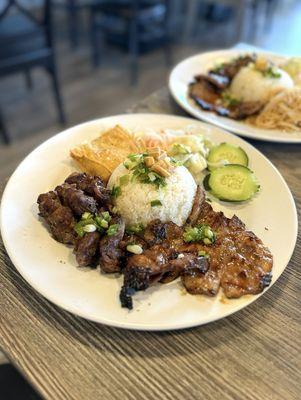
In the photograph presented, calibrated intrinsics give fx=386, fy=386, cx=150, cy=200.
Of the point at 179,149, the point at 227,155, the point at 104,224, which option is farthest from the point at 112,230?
the point at 227,155

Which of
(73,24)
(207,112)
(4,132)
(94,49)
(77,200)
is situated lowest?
(4,132)

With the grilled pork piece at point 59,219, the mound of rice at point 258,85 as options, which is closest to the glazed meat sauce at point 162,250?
the grilled pork piece at point 59,219

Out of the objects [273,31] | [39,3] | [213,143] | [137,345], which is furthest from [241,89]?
[273,31]

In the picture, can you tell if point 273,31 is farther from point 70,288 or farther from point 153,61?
point 70,288

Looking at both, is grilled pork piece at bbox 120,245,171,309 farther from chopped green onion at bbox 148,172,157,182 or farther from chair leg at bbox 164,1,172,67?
Answer: chair leg at bbox 164,1,172,67

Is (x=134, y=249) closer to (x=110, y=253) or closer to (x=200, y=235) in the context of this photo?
(x=110, y=253)

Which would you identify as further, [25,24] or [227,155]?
[25,24]
